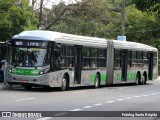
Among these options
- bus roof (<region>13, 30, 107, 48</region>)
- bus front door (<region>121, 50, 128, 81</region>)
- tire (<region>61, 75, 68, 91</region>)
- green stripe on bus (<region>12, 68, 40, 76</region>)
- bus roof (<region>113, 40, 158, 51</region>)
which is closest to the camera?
green stripe on bus (<region>12, 68, 40, 76</region>)

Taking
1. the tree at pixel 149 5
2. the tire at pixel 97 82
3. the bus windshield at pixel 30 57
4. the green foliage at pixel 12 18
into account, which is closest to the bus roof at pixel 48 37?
the bus windshield at pixel 30 57

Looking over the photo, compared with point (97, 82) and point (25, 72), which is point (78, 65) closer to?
point (97, 82)

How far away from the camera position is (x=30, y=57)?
931 inches

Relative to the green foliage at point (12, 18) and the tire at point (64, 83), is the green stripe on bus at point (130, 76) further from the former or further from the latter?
the tire at point (64, 83)

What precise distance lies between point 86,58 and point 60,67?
11.6 feet

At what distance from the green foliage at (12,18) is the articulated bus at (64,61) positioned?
14.3ft

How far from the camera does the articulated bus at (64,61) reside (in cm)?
2353

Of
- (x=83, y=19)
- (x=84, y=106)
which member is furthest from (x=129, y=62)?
(x=84, y=106)

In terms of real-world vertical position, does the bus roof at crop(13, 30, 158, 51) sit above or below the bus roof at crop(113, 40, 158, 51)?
above

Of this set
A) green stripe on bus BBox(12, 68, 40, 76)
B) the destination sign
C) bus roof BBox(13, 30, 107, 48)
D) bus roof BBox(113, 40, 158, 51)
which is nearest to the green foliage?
bus roof BBox(13, 30, 107, 48)

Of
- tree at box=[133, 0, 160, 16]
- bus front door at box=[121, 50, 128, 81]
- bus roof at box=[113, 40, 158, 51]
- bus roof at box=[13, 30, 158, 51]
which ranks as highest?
tree at box=[133, 0, 160, 16]

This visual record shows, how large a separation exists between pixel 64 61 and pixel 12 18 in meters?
6.44

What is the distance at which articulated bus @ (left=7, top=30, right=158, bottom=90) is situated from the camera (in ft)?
77.2

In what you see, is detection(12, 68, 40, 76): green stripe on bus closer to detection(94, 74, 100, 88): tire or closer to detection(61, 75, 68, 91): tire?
detection(61, 75, 68, 91): tire
